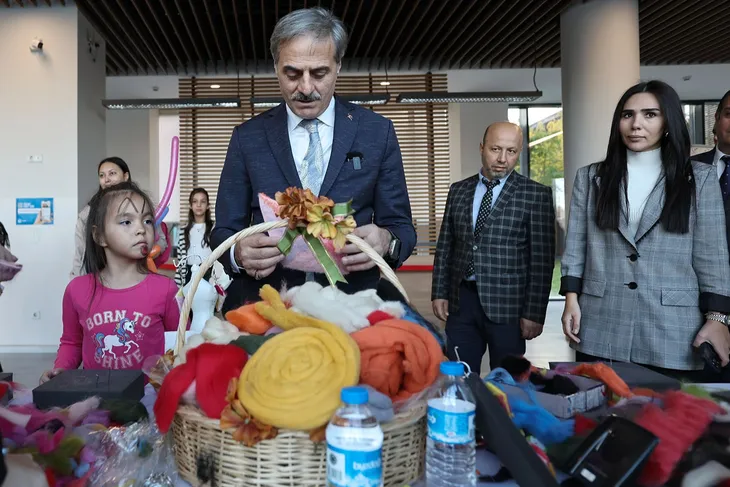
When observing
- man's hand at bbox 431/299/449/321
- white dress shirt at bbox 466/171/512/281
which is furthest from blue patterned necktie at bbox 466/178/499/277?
man's hand at bbox 431/299/449/321

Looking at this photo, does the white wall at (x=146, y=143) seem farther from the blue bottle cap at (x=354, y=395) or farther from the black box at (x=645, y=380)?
the blue bottle cap at (x=354, y=395)

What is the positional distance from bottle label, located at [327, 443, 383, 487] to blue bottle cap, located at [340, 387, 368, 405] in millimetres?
60

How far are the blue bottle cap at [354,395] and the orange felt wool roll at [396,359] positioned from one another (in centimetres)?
12

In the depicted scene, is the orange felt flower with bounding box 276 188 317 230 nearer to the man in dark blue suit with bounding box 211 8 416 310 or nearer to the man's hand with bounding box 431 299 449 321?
the man in dark blue suit with bounding box 211 8 416 310

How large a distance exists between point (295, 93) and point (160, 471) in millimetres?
970

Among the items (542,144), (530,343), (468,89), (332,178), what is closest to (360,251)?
(332,178)

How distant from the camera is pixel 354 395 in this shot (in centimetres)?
60

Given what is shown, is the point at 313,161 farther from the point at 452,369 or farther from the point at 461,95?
the point at 461,95

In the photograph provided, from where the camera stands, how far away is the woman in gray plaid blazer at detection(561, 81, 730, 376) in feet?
5.44

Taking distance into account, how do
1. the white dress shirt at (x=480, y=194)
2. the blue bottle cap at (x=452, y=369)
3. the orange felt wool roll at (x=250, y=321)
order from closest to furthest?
the blue bottle cap at (x=452, y=369), the orange felt wool roll at (x=250, y=321), the white dress shirt at (x=480, y=194)

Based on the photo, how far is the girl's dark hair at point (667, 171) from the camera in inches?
66.1

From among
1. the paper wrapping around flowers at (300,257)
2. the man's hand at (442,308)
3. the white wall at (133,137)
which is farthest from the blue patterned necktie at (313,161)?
the white wall at (133,137)

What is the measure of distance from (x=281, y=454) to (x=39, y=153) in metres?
5.63

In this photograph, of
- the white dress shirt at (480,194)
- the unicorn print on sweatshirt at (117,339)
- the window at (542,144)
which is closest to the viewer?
the unicorn print on sweatshirt at (117,339)
